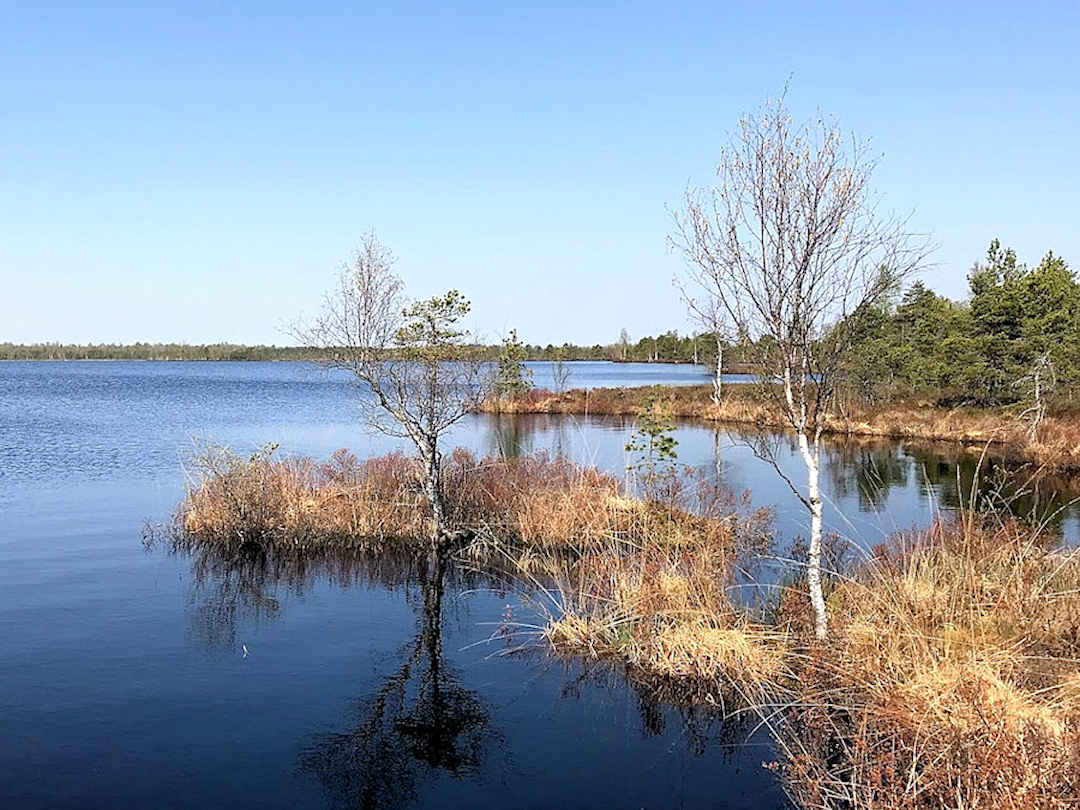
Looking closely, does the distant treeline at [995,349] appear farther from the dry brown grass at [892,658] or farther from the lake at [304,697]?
the dry brown grass at [892,658]

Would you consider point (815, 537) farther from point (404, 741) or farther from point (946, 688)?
point (404, 741)

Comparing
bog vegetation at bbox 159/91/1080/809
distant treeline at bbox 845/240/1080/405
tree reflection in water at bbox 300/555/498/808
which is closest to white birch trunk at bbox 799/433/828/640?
bog vegetation at bbox 159/91/1080/809

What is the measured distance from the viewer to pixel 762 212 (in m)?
9.45

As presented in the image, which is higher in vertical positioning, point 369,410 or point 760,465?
point 369,410

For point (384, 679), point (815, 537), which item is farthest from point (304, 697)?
point (815, 537)

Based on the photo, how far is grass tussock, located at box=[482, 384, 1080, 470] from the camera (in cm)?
3112

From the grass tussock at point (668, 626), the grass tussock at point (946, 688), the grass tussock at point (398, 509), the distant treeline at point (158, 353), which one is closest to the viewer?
the grass tussock at point (946, 688)

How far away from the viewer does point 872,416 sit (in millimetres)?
43656

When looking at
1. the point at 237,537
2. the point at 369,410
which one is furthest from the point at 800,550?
the point at 237,537

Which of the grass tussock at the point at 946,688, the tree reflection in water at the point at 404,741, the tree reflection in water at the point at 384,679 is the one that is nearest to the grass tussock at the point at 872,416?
the grass tussock at the point at 946,688

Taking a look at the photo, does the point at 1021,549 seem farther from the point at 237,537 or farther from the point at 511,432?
the point at 511,432

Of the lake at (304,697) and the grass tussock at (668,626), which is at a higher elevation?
the grass tussock at (668,626)

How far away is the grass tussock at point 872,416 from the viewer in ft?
102

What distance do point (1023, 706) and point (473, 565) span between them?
10220mm
